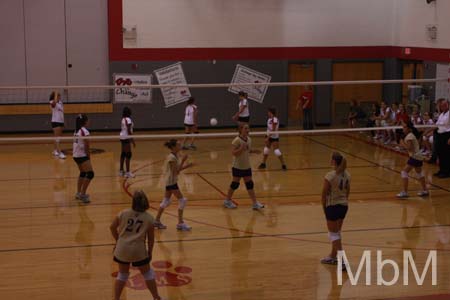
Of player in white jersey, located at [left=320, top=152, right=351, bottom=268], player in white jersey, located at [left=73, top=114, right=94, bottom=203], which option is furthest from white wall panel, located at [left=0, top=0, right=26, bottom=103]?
player in white jersey, located at [left=320, top=152, right=351, bottom=268]

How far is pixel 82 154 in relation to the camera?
1480 centimetres

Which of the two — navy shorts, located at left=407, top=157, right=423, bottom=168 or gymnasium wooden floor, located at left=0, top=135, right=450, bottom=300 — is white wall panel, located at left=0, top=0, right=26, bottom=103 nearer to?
gymnasium wooden floor, located at left=0, top=135, right=450, bottom=300

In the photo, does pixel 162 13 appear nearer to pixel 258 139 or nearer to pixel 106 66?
pixel 106 66

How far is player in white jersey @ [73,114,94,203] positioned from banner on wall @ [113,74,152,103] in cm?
910

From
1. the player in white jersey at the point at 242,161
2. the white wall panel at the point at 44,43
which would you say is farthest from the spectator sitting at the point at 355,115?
the white wall panel at the point at 44,43

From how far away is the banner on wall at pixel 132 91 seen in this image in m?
24.0

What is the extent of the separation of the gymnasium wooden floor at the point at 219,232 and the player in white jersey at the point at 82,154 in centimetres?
41

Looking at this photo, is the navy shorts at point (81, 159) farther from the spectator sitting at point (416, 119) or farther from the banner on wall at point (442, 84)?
the banner on wall at point (442, 84)

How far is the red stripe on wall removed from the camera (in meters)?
24.3

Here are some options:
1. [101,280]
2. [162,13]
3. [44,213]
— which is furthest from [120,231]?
[162,13]

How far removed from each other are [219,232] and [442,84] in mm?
11187

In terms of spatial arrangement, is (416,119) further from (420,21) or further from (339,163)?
(339,163)

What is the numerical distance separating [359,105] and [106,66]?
9.16 metres

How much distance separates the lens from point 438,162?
62.3 feet
